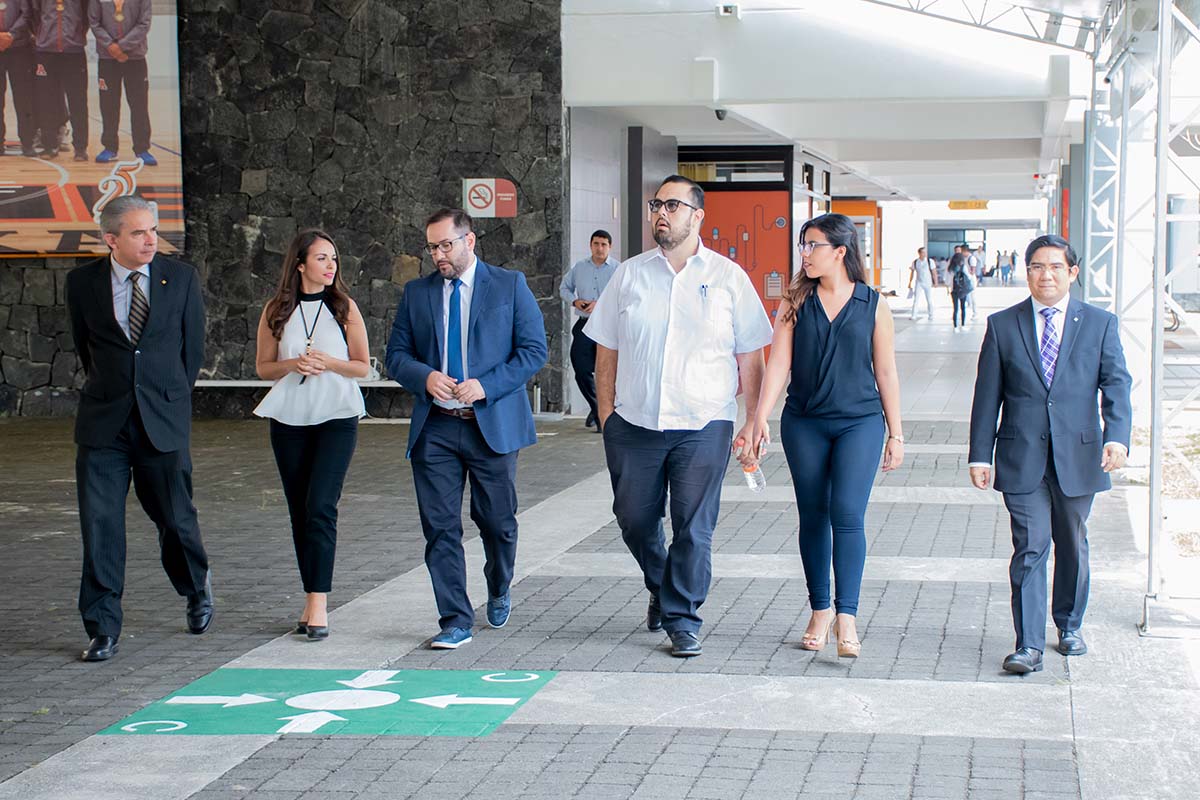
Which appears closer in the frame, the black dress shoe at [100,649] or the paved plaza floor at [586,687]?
the paved plaza floor at [586,687]

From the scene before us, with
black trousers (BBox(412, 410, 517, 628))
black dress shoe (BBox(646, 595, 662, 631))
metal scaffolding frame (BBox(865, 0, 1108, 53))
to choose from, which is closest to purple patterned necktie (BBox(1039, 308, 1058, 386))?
black dress shoe (BBox(646, 595, 662, 631))

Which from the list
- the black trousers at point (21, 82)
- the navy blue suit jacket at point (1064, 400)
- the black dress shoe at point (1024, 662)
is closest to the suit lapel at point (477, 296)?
the navy blue suit jacket at point (1064, 400)

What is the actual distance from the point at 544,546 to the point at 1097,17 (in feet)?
29.4

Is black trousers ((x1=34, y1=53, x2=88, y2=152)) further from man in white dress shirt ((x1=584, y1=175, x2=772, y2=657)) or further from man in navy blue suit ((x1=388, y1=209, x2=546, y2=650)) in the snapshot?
man in white dress shirt ((x1=584, y1=175, x2=772, y2=657))

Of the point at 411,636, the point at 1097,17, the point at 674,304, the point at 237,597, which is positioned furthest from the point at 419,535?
the point at 1097,17

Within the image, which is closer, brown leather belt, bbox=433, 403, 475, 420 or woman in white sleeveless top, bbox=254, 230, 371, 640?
brown leather belt, bbox=433, 403, 475, 420

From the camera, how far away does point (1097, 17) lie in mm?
15031

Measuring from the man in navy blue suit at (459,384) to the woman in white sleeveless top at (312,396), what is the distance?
0.27 meters

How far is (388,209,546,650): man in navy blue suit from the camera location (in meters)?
6.58

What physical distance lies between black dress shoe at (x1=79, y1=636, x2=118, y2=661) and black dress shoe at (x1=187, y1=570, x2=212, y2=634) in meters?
0.43

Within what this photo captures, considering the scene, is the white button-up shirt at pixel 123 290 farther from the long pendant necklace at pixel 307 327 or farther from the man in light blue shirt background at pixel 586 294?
the man in light blue shirt background at pixel 586 294

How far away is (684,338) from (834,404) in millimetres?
645

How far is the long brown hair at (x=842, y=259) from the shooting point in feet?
20.7

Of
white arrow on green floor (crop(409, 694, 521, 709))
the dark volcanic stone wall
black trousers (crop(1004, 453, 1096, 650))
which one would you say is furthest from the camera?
the dark volcanic stone wall
